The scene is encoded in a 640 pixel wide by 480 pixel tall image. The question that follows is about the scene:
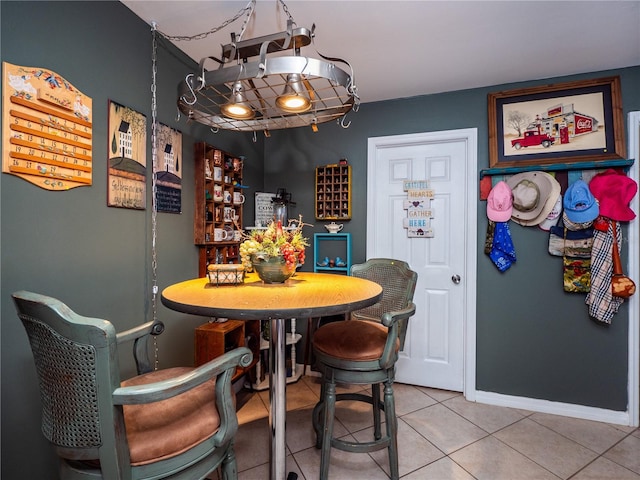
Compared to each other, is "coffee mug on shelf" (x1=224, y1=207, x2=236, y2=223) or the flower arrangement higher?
"coffee mug on shelf" (x1=224, y1=207, x2=236, y2=223)

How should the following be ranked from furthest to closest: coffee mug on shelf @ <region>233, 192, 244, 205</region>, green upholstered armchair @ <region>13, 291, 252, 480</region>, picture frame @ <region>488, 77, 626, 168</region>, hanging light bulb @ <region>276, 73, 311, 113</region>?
coffee mug on shelf @ <region>233, 192, 244, 205</region> < picture frame @ <region>488, 77, 626, 168</region> < hanging light bulb @ <region>276, 73, 311, 113</region> < green upholstered armchair @ <region>13, 291, 252, 480</region>

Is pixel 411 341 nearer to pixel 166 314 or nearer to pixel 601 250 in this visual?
pixel 601 250

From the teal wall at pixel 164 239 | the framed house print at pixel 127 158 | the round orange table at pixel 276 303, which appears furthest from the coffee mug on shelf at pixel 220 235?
the round orange table at pixel 276 303

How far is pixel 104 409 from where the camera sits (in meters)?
0.80

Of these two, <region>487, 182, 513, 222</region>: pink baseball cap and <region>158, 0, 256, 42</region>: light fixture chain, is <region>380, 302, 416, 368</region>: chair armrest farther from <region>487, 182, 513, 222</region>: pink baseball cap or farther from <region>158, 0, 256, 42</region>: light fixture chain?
<region>158, 0, 256, 42</region>: light fixture chain

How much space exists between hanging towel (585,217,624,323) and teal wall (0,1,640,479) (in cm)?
10

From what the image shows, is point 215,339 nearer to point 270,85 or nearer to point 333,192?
point 270,85

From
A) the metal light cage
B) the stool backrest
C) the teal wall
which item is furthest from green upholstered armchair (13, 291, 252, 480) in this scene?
the stool backrest

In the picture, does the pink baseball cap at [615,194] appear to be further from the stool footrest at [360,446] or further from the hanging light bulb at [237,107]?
the hanging light bulb at [237,107]

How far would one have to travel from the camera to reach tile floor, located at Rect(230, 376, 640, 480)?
5.92 feet

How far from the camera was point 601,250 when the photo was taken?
7.61 feet

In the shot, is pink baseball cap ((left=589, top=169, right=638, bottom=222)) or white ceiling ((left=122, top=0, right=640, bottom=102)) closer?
white ceiling ((left=122, top=0, right=640, bottom=102))

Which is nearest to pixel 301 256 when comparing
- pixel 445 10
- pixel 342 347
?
pixel 342 347

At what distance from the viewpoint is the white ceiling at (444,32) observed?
5.74 feet
